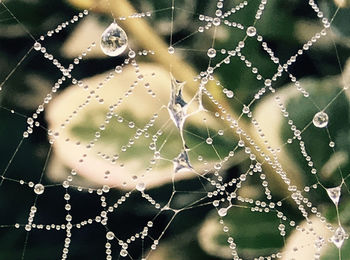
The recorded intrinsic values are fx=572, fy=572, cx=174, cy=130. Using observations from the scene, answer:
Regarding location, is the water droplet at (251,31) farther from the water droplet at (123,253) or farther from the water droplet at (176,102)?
the water droplet at (123,253)

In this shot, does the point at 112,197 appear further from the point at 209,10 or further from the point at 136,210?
the point at 209,10

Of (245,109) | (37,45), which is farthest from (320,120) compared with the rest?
(37,45)

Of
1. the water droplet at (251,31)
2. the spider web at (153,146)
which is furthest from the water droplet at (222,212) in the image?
the water droplet at (251,31)

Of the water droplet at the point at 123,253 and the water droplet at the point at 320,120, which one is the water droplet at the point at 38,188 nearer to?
A: the water droplet at the point at 123,253

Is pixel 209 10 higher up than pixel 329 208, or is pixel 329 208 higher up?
pixel 209 10

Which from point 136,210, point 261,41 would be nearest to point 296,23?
point 261,41

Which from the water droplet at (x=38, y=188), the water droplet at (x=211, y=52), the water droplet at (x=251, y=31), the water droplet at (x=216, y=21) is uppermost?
the water droplet at (x=216, y=21)

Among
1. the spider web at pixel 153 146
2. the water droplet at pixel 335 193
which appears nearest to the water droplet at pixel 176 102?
the spider web at pixel 153 146

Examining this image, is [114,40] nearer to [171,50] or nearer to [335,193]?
[171,50]

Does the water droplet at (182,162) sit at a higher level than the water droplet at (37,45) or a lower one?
lower
